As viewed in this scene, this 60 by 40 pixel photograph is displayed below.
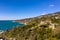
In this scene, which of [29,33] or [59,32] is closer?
[59,32]

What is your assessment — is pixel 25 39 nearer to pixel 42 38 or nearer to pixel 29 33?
pixel 29 33

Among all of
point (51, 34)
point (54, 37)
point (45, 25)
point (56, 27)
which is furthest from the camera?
point (45, 25)

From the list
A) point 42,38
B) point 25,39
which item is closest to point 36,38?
point 42,38

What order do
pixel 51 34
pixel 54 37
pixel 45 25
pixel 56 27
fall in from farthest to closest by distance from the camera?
pixel 45 25
pixel 56 27
pixel 51 34
pixel 54 37

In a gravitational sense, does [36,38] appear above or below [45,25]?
below

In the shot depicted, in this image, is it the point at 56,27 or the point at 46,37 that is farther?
the point at 56,27

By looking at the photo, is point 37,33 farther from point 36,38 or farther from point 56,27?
point 56,27

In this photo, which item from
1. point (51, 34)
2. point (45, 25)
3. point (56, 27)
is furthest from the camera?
point (45, 25)

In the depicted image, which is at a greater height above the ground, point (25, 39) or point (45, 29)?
point (45, 29)
